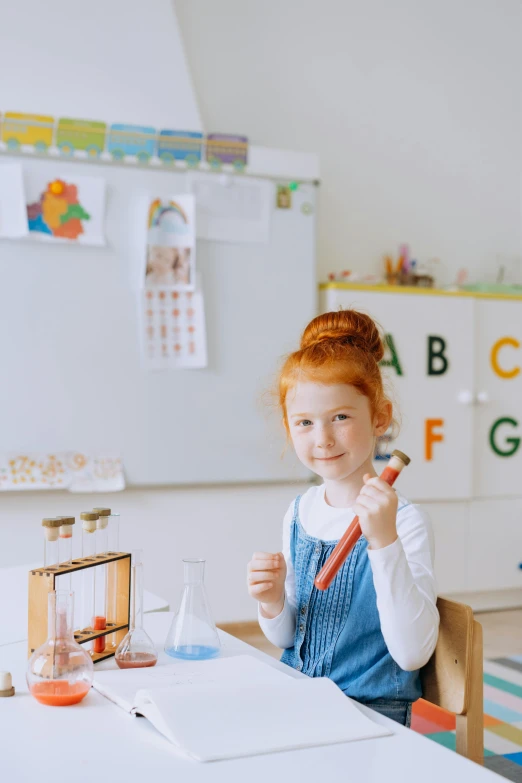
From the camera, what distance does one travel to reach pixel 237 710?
82 cm

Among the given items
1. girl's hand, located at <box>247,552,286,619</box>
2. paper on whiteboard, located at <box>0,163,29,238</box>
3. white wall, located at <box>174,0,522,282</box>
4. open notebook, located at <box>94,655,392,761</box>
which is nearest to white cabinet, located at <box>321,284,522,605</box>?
white wall, located at <box>174,0,522,282</box>

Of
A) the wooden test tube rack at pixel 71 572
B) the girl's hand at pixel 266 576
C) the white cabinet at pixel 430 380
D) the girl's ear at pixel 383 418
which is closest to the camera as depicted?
the wooden test tube rack at pixel 71 572

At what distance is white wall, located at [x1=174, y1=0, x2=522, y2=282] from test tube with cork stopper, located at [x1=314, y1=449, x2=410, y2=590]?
2.59 m

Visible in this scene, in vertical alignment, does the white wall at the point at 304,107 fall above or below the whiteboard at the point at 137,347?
above

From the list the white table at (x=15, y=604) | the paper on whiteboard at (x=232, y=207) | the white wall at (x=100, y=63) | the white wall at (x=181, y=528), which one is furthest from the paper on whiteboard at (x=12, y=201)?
the white table at (x=15, y=604)

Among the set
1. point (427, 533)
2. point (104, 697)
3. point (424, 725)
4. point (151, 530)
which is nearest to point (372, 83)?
point (151, 530)

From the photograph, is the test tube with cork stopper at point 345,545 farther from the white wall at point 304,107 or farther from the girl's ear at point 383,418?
the white wall at point 304,107

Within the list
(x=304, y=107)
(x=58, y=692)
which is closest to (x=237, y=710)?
(x=58, y=692)

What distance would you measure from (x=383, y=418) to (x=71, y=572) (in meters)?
0.48

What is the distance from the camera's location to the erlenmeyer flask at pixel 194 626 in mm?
1030

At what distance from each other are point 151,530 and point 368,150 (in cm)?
178

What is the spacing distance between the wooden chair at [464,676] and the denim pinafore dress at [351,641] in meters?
0.07

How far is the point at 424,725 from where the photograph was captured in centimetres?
230

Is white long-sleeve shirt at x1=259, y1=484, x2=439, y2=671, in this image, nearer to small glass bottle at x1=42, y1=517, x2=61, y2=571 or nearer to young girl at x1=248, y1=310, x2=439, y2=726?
young girl at x1=248, y1=310, x2=439, y2=726
